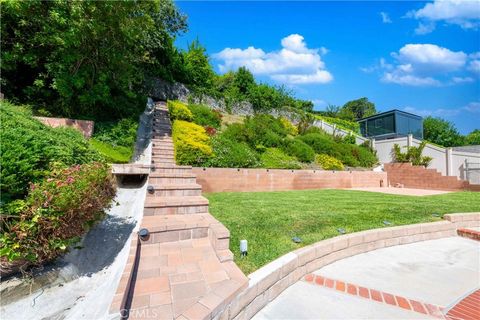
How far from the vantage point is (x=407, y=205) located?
6.45 metres

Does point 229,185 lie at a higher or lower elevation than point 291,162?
lower

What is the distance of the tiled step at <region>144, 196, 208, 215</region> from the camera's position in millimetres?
4340

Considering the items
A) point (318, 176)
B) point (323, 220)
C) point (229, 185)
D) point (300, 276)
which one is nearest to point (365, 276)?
point (300, 276)

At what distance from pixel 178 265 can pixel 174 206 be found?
5.59ft

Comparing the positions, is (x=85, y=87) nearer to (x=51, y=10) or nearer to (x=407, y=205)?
(x=51, y=10)

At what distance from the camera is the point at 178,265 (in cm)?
297

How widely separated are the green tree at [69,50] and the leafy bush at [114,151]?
1870 mm

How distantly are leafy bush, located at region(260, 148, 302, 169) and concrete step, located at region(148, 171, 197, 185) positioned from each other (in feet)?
15.0

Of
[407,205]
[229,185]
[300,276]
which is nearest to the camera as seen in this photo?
[300,276]

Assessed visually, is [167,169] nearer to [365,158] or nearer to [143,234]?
[143,234]

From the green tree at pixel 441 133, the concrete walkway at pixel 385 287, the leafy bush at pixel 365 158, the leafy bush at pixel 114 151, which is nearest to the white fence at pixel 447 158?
the leafy bush at pixel 365 158

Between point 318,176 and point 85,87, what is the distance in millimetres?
10321

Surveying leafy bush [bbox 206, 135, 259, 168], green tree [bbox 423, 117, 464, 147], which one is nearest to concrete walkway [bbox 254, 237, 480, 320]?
leafy bush [bbox 206, 135, 259, 168]

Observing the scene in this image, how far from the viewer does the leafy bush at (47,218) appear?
2.27 m
